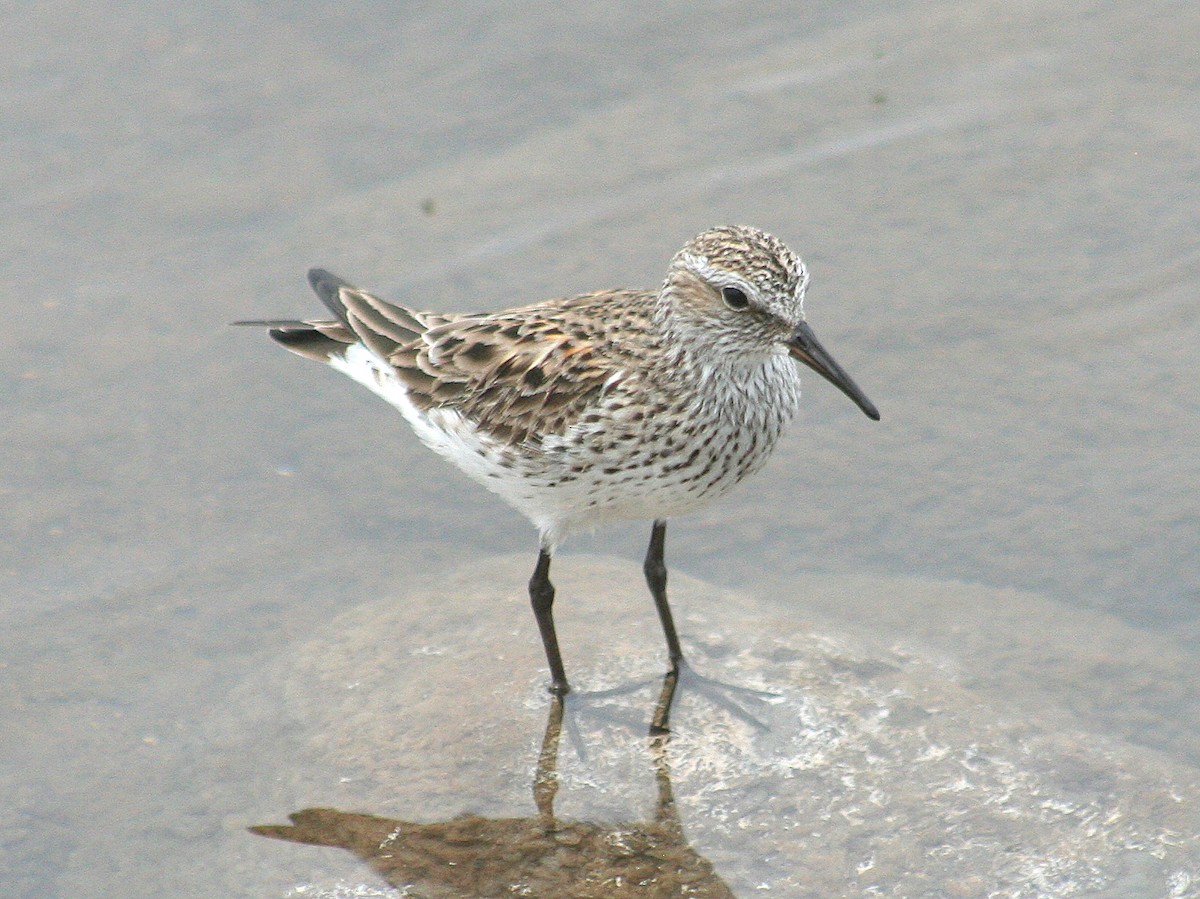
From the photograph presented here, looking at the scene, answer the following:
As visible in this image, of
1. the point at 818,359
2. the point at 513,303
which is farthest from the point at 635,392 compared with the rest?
the point at 513,303

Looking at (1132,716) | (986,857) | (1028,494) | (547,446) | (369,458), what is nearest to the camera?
(986,857)

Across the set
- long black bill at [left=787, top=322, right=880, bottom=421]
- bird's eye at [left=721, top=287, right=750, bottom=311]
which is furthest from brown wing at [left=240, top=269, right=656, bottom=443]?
long black bill at [left=787, top=322, right=880, bottom=421]

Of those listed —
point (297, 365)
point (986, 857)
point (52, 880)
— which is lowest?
point (52, 880)

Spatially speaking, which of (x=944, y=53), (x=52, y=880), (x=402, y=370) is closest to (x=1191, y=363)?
(x=944, y=53)

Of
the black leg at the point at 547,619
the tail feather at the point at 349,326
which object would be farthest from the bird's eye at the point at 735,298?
the tail feather at the point at 349,326

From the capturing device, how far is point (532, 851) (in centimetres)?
689

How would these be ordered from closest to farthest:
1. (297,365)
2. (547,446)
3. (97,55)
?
1. (547,446)
2. (297,365)
3. (97,55)

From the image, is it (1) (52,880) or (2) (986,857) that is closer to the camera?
(2) (986,857)

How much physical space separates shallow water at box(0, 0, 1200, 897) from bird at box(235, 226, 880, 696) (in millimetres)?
1118

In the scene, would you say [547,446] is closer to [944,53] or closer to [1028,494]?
[1028,494]

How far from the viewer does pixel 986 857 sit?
666cm

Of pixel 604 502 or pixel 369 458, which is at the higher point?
pixel 604 502

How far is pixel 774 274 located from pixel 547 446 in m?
1.28

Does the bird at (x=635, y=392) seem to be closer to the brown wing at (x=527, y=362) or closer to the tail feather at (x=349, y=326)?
the brown wing at (x=527, y=362)
